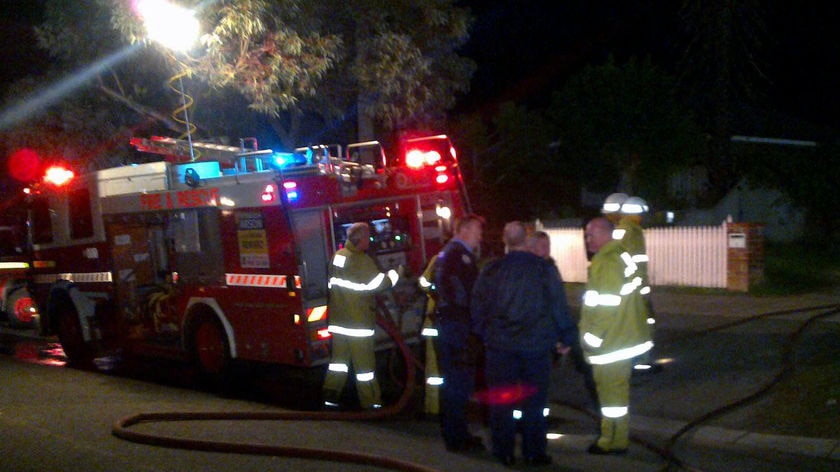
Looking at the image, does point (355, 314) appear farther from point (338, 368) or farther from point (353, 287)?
point (338, 368)

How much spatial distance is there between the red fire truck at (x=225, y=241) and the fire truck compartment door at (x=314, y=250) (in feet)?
0.04

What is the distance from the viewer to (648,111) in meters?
22.0

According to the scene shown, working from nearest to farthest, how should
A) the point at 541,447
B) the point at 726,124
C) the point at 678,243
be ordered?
the point at 541,447, the point at 678,243, the point at 726,124

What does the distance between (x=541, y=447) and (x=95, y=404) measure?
16.2 ft

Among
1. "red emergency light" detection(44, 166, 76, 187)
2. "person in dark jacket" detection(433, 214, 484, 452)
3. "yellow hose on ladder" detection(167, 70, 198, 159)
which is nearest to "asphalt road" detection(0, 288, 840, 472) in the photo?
"person in dark jacket" detection(433, 214, 484, 452)

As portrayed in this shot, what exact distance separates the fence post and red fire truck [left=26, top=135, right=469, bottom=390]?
615cm

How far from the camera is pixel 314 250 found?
8.88 metres

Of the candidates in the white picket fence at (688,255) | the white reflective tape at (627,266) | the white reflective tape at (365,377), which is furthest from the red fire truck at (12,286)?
the white reflective tape at (627,266)

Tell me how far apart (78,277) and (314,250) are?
4.35m

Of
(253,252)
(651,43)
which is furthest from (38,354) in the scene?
(651,43)

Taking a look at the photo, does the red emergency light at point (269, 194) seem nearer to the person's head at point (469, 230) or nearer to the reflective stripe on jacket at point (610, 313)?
the person's head at point (469, 230)

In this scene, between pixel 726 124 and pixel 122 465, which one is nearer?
pixel 122 465

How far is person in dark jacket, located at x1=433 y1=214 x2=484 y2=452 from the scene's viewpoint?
653 cm

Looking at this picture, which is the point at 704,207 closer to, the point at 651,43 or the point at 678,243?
the point at 678,243
